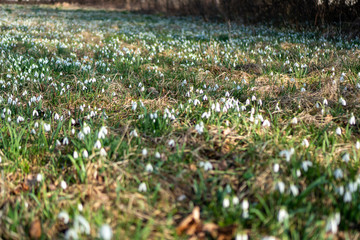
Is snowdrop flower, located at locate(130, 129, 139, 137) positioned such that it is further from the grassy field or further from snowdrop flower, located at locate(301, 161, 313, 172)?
snowdrop flower, located at locate(301, 161, 313, 172)

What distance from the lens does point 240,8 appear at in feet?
49.4

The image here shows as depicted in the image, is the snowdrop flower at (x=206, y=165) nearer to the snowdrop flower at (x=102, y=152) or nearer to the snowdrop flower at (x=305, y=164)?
the snowdrop flower at (x=305, y=164)

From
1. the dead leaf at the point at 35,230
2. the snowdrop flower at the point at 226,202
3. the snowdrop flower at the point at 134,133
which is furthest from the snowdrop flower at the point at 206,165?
the dead leaf at the point at 35,230

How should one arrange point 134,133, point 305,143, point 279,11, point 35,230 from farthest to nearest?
point 279,11 < point 134,133 < point 305,143 < point 35,230

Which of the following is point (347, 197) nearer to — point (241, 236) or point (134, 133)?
point (241, 236)

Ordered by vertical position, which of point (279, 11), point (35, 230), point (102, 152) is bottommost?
point (35, 230)

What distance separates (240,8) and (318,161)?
14.0 m

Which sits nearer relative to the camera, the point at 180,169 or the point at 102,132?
the point at 180,169

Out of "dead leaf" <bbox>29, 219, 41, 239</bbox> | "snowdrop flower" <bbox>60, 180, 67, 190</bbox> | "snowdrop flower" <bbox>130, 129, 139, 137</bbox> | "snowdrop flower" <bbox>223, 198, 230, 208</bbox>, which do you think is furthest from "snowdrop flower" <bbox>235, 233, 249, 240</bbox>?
"snowdrop flower" <bbox>130, 129, 139, 137</bbox>

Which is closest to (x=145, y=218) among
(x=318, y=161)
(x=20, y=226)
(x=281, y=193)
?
(x=20, y=226)

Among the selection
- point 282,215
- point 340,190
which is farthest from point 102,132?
point 340,190

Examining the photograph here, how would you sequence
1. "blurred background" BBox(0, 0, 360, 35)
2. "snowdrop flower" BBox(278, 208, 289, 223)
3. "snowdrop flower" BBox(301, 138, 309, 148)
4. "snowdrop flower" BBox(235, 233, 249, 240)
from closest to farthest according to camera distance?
"snowdrop flower" BBox(235, 233, 249, 240)
"snowdrop flower" BBox(278, 208, 289, 223)
"snowdrop flower" BBox(301, 138, 309, 148)
"blurred background" BBox(0, 0, 360, 35)

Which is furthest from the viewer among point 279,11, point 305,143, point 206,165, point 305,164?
point 279,11

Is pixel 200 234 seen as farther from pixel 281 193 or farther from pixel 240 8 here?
pixel 240 8
